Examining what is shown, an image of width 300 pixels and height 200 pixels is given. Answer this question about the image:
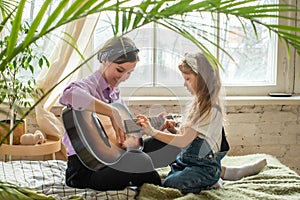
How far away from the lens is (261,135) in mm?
3049

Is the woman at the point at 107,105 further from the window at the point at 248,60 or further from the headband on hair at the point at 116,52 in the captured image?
the window at the point at 248,60

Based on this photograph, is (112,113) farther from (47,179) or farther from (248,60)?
(248,60)

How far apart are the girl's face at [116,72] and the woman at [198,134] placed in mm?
184

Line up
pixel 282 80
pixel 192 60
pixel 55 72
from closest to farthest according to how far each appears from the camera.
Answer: pixel 192 60, pixel 55 72, pixel 282 80

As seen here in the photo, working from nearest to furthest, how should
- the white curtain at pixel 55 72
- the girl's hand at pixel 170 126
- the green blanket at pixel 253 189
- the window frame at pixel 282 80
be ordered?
the green blanket at pixel 253 189, the girl's hand at pixel 170 126, the white curtain at pixel 55 72, the window frame at pixel 282 80

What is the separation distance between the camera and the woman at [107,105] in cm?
202

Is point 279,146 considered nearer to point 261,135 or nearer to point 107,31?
point 261,135

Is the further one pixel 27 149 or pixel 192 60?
pixel 27 149

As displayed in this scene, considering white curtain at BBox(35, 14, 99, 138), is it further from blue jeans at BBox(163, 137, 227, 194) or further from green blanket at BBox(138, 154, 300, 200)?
blue jeans at BBox(163, 137, 227, 194)

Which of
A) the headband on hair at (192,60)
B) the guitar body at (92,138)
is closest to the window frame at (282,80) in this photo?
the headband on hair at (192,60)

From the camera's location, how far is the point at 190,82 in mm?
2154

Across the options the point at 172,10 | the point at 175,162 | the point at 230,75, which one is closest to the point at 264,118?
the point at 230,75

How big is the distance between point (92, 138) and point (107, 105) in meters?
0.14

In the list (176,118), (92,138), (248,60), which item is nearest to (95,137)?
(92,138)
